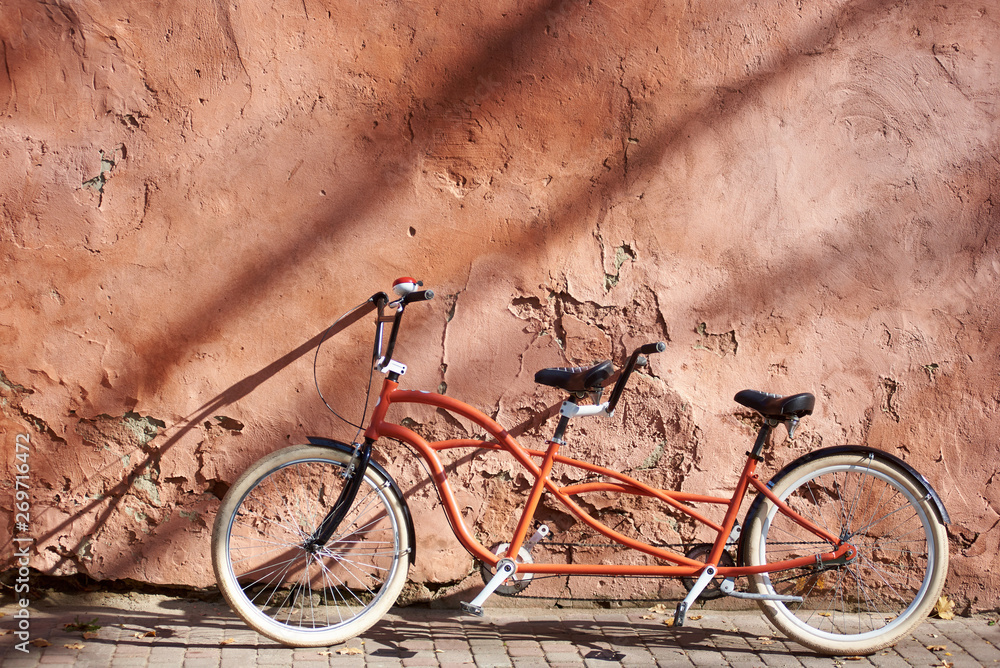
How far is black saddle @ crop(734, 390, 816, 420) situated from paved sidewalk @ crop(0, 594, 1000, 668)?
100 cm

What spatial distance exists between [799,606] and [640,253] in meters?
1.71

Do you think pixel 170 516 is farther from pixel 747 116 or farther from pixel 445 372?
pixel 747 116

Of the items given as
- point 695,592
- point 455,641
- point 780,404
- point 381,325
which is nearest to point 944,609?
point 695,592

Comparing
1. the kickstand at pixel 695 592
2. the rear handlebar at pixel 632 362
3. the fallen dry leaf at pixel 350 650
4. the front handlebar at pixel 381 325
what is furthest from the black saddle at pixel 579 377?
the fallen dry leaf at pixel 350 650

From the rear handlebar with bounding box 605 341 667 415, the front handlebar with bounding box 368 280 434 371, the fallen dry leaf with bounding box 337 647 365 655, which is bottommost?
the fallen dry leaf with bounding box 337 647 365 655

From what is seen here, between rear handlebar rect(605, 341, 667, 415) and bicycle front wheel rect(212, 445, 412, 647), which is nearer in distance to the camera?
rear handlebar rect(605, 341, 667, 415)

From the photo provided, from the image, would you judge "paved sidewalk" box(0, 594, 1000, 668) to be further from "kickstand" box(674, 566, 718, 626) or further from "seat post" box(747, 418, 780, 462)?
"seat post" box(747, 418, 780, 462)

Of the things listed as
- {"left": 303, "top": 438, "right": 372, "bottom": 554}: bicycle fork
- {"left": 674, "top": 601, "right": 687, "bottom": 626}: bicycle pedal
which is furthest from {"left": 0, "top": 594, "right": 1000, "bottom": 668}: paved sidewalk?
{"left": 303, "top": 438, "right": 372, "bottom": 554}: bicycle fork

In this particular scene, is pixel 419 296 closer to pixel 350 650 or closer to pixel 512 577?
pixel 512 577

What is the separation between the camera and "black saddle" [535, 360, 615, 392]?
9.89 ft

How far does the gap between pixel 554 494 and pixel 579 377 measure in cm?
53

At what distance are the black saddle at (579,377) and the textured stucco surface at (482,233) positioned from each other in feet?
1.41

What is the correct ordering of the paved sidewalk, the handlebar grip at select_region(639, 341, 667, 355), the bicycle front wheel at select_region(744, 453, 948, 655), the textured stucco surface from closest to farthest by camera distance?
the handlebar grip at select_region(639, 341, 667, 355)
the paved sidewalk
the textured stucco surface
the bicycle front wheel at select_region(744, 453, 948, 655)

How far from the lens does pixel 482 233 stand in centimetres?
351
